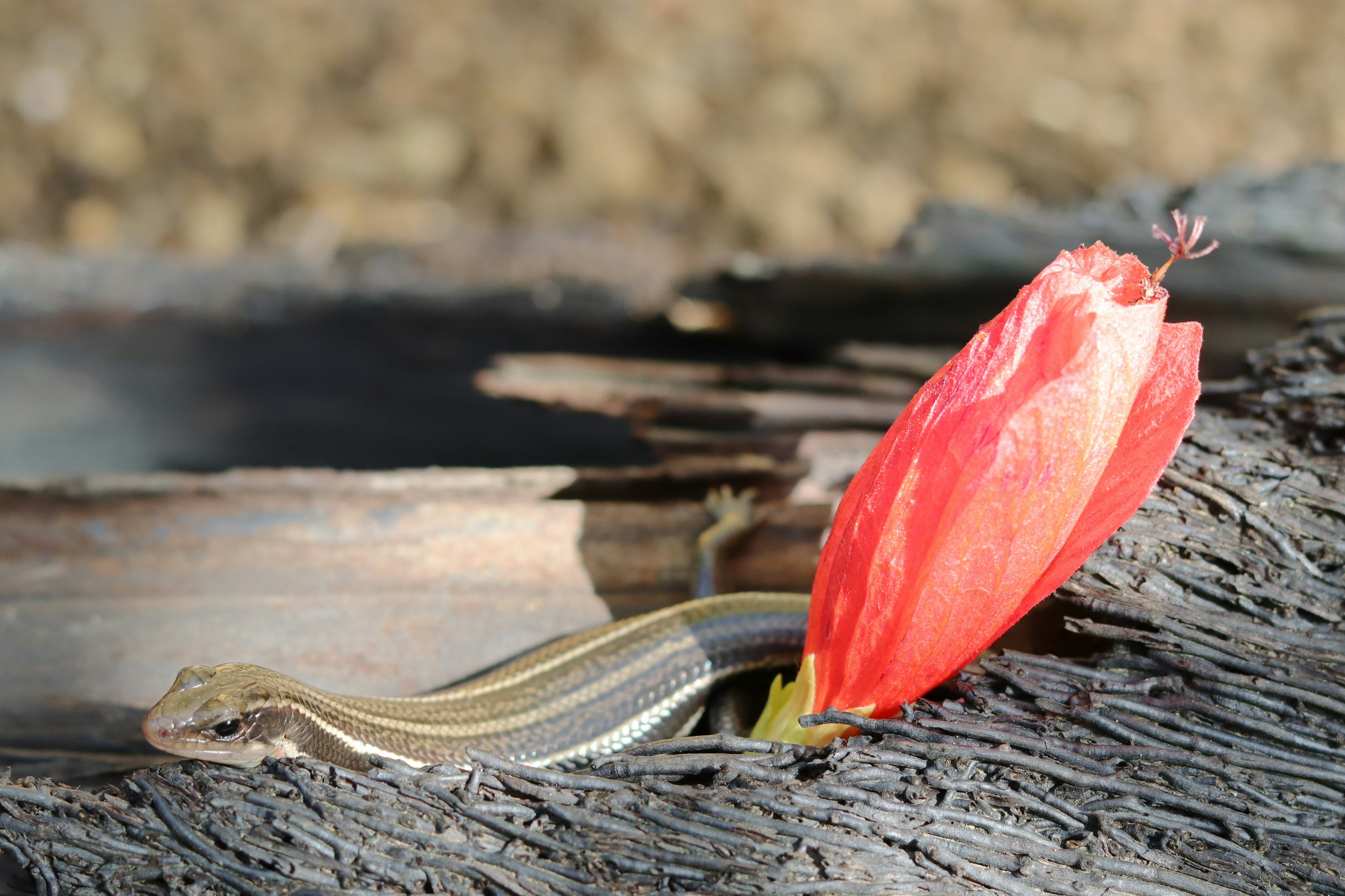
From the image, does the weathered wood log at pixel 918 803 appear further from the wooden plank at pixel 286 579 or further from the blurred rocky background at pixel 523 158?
the blurred rocky background at pixel 523 158

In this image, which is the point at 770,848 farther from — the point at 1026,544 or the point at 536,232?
the point at 536,232

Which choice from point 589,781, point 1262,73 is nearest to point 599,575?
point 589,781

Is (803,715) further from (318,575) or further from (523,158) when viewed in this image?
(523,158)

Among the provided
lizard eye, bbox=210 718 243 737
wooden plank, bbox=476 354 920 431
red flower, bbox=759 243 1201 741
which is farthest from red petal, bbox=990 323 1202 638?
wooden plank, bbox=476 354 920 431

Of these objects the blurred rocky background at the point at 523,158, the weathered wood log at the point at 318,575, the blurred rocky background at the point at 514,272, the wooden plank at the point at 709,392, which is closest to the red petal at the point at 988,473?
the blurred rocky background at the point at 514,272

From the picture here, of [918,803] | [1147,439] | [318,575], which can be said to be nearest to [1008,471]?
[1147,439]

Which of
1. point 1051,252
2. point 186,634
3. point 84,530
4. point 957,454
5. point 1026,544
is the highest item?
point 1051,252

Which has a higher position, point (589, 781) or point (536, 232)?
point (536, 232)

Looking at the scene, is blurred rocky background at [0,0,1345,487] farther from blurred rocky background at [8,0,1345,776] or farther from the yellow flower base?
the yellow flower base
